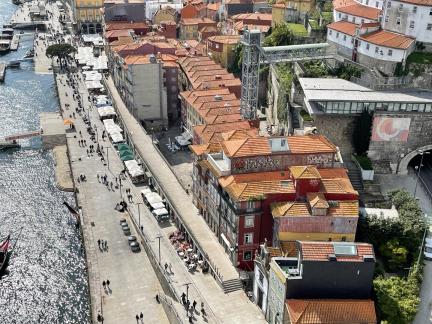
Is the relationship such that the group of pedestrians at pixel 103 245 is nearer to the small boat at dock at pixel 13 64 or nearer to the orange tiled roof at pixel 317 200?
the orange tiled roof at pixel 317 200

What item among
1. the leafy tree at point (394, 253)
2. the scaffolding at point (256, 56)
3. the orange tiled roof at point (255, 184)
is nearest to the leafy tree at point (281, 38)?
the scaffolding at point (256, 56)

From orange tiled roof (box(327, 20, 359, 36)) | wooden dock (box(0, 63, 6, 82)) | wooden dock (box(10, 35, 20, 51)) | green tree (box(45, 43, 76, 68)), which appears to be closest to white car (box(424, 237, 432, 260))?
orange tiled roof (box(327, 20, 359, 36))

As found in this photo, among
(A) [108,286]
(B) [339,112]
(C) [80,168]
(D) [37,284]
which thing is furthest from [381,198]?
(C) [80,168]

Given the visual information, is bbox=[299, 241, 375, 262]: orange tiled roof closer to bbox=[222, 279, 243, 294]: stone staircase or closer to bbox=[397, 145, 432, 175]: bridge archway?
bbox=[222, 279, 243, 294]: stone staircase

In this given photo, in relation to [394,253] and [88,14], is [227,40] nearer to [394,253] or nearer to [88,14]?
[394,253]

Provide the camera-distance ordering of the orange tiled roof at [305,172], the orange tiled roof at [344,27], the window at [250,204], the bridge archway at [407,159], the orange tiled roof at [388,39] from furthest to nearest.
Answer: the orange tiled roof at [344,27]
the orange tiled roof at [388,39]
the bridge archway at [407,159]
the orange tiled roof at [305,172]
the window at [250,204]

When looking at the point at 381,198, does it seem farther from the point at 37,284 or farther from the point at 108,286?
the point at 37,284
